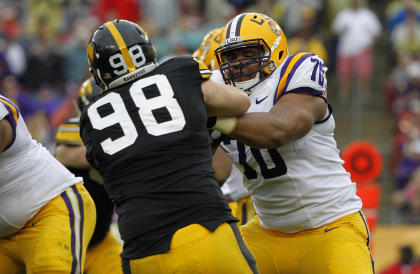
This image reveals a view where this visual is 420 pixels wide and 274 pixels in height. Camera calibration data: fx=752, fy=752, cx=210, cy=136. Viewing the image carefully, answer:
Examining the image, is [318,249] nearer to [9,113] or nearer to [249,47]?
[249,47]

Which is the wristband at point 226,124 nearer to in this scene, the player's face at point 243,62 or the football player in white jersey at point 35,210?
the player's face at point 243,62

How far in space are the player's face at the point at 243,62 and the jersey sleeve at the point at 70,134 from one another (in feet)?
4.26

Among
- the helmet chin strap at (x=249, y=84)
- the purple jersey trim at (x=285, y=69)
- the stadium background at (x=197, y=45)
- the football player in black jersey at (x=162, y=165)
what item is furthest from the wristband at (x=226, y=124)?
the stadium background at (x=197, y=45)

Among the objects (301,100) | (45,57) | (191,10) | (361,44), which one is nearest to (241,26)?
(301,100)

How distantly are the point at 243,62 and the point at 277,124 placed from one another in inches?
24.1

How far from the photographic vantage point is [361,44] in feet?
39.7

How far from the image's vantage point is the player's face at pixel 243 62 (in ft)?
13.9

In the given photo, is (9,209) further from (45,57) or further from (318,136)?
(45,57)

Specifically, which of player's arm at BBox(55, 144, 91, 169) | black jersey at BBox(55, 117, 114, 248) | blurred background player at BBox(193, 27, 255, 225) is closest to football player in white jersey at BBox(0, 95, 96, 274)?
player's arm at BBox(55, 144, 91, 169)

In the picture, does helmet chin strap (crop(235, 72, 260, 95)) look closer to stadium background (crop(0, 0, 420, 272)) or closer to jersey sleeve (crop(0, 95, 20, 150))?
jersey sleeve (crop(0, 95, 20, 150))

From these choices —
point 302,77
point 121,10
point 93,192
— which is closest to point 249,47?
point 302,77

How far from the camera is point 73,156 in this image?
5.05 metres

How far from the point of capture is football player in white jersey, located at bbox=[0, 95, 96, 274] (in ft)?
14.1

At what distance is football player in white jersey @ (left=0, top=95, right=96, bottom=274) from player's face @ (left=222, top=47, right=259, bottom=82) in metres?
1.23
